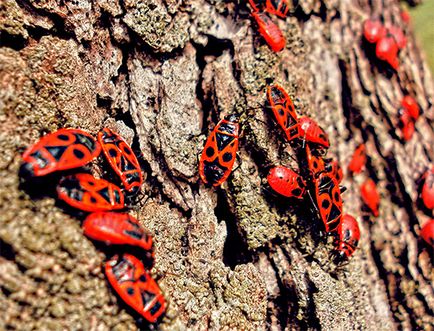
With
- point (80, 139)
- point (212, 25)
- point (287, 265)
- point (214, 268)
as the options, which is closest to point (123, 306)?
point (214, 268)

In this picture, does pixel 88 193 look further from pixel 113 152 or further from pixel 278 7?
pixel 278 7

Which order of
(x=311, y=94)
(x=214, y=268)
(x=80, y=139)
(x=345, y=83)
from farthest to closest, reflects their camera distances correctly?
1. (x=345, y=83)
2. (x=311, y=94)
3. (x=214, y=268)
4. (x=80, y=139)

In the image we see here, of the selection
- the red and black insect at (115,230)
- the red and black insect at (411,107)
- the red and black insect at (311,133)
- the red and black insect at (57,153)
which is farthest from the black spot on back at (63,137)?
the red and black insect at (411,107)

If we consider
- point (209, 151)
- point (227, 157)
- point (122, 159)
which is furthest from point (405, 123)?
point (122, 159)

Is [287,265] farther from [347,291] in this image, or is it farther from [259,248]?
[347,291]

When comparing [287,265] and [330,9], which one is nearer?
[287,265]

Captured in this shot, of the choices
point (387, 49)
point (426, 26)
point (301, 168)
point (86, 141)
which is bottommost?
point (86, 141)

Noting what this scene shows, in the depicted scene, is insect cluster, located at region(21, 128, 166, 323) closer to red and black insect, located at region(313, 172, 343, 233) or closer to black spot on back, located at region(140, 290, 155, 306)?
black spot on back, located at region(140, 290, 155, 306)
